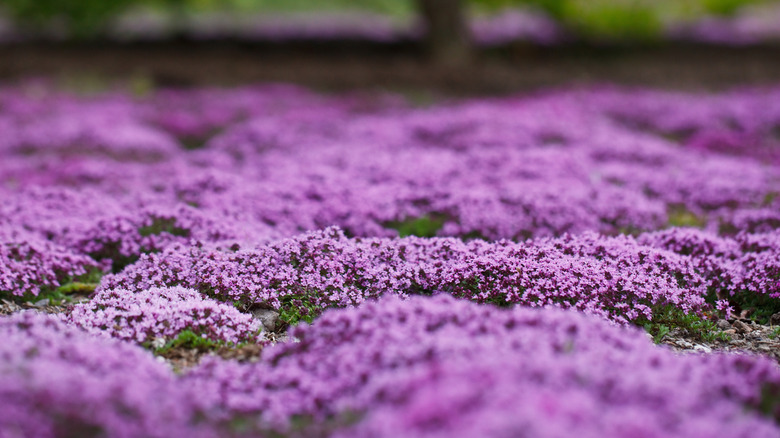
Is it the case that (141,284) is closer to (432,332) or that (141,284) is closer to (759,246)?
(432,332)

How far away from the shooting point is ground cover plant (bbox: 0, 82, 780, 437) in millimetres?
4219

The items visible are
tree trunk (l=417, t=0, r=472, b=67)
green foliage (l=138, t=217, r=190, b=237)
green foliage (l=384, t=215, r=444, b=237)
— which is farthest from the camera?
tree trunk (l=417, t=0, r=472, b=67)

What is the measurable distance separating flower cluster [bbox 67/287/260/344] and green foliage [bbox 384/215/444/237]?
10.0 feet

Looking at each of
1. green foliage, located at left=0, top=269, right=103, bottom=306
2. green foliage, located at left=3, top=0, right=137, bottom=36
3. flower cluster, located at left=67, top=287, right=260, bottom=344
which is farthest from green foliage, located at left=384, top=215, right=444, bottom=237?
green foliage, located at left=3, top=0, right=137, bottom=36

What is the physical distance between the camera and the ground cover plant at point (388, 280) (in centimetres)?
422

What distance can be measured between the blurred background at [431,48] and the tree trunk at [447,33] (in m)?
0.03

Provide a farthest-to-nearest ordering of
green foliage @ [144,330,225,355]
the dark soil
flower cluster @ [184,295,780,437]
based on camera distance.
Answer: the dark soil, green foliage @ [144,330,225,355], flower cluster @ [184,295,780,437]

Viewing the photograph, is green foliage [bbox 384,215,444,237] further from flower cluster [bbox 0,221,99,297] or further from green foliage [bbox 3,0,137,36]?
green foliage [bbox 3,0,137,36]

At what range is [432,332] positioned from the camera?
5125 millimetres

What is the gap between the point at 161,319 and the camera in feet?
20.5

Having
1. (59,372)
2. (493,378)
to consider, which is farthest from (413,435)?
(59,372)

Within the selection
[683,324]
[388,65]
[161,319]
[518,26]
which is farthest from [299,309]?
[518,26]

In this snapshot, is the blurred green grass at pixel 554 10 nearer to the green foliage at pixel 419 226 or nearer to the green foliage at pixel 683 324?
the green foliage at pixel 419 226

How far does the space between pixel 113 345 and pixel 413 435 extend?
2691 mm
